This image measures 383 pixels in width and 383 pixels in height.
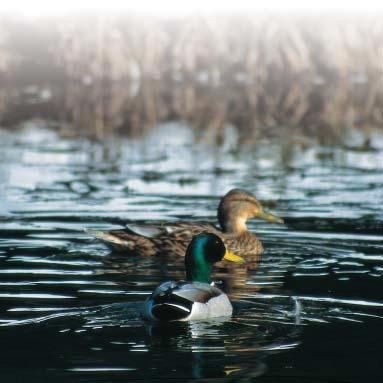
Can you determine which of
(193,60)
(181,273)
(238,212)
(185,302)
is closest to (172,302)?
(185,302)

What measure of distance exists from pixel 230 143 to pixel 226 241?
10.2 meters

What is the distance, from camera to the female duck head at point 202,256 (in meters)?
9.10

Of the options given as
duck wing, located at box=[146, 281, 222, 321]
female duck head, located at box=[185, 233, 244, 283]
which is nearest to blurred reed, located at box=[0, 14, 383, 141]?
female duck head, located at box=[185, 233, 244, 283]

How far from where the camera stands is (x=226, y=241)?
39.1ft

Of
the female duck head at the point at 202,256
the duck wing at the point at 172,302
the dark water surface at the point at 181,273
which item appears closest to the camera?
the dark water surface at the point at 181,273

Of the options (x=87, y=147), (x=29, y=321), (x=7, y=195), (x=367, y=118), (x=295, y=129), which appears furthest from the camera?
(x=367, y=118)

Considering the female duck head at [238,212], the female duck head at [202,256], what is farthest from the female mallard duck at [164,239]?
the female duck head at [202,256]

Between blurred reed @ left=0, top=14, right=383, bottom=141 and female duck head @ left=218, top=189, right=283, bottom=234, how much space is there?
20234 mm

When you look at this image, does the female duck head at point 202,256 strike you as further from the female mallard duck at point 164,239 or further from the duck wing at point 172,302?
the female mallard duck at point 164,239

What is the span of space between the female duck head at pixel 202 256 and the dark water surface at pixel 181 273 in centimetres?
36

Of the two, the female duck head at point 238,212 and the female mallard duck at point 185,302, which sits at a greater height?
the female duck head at point 238,212

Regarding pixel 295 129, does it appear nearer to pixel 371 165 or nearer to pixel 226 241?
pixel 371 165

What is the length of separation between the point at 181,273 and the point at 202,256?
154 centimetres

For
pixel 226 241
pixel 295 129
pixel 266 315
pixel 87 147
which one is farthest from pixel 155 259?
pixel 295 129
